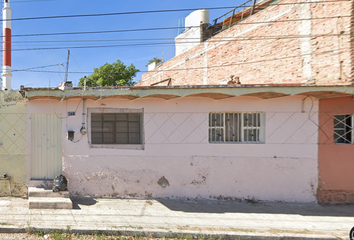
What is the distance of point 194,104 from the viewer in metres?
5.18

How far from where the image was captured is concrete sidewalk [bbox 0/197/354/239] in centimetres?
363

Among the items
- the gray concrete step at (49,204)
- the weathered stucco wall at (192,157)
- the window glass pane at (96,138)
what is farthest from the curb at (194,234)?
the window glass pane at (96,138)

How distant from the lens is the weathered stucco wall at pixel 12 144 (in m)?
5.05

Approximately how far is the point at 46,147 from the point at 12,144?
0.91m

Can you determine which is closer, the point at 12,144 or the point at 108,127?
the point at 12,144

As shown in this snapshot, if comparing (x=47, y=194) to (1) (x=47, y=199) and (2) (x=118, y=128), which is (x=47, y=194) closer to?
(1) (x=47, y=199)

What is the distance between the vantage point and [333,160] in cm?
493

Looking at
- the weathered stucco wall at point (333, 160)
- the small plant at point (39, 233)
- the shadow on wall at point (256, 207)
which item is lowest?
the shadow on wall at point (256, 207)

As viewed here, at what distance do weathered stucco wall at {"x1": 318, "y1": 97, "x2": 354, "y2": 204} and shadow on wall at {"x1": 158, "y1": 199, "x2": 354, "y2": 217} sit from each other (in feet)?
1.06

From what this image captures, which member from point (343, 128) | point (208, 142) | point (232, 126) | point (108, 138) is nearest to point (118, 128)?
point (108, 138)

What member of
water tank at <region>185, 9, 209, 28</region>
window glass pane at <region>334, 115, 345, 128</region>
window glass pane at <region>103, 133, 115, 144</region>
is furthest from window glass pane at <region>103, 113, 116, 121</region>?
water tank at <region>185, 9, 209, 28</region>

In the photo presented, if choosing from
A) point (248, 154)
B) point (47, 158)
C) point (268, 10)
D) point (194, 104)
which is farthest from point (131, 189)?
point (268, 10)

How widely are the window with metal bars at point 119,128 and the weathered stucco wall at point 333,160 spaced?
5154 millimetres

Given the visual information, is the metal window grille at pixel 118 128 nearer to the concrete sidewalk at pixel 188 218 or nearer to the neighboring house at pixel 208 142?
the neighboring house at pixel 208 142
